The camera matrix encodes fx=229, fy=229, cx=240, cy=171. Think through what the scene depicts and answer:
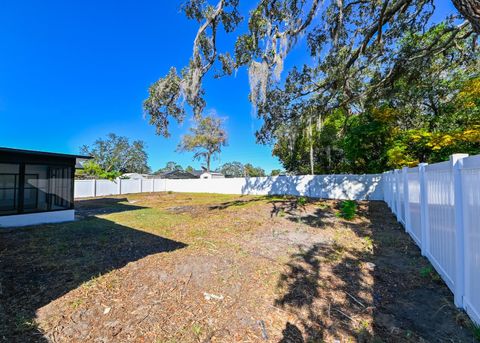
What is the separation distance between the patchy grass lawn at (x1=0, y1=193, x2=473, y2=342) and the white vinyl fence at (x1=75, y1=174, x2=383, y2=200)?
7.51 metres

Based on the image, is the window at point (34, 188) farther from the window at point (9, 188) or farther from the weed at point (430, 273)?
the weed at point (430, 273)

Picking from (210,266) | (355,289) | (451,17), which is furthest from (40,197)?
(451,17)

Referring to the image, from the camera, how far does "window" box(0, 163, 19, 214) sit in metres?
5.89

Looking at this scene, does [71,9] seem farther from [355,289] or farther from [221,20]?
[355,289]

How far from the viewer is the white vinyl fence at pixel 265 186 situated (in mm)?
11594

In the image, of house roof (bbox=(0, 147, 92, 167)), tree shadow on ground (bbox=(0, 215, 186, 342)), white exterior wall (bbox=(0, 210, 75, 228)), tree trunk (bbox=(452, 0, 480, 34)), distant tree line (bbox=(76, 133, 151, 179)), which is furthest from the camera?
distant tree line (bbox=(76, 133, 151, 179))

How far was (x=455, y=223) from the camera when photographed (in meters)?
2.09

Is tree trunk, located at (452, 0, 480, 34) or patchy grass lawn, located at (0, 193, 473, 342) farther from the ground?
tree trunk, located at (452, 0, 480, 34)

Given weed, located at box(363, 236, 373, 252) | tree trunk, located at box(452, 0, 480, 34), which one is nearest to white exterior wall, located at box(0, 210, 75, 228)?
weed, located at box(363, 236, 373, 252)

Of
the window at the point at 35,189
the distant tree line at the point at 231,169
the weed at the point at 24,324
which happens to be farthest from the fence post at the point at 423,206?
the distant tree line at the point at 231,169

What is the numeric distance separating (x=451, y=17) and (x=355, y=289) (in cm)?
751

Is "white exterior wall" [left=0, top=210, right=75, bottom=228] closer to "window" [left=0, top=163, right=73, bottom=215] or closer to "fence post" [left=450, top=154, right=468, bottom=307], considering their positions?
"window" [left=0, top=163, right=73, bottom=215]

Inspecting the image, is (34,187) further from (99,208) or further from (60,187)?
(99,208)

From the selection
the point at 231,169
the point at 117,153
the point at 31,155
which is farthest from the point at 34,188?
the point at 231,169
